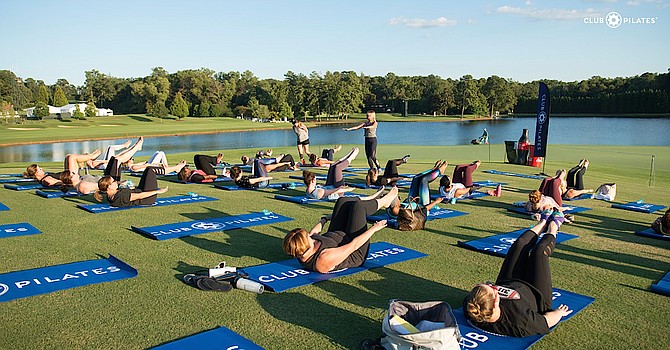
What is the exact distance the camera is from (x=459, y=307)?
552 centimetres

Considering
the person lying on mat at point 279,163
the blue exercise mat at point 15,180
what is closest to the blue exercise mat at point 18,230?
the blue exercise mat at point 15,180

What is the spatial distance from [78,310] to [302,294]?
7.61 ft

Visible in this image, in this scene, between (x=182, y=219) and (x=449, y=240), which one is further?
(x=182, y=219)

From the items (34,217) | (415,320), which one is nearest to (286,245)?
(415,320)

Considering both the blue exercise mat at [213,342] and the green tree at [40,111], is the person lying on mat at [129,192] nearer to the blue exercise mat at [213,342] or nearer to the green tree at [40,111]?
the blue exercise mat at [213,342]

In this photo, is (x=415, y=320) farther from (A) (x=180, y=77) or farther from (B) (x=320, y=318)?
(A) (x=180, y=77)

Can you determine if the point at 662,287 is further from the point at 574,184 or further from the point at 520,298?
the point at 574,184

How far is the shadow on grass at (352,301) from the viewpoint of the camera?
4879 millimetres

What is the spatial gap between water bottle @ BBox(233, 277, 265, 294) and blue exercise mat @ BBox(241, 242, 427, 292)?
5.8 inches

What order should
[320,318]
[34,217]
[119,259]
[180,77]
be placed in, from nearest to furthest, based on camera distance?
[320,318] → [119,259] → [34,217] → [180,77]

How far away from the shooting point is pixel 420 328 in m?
4.30

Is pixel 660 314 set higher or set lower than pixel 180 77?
lower

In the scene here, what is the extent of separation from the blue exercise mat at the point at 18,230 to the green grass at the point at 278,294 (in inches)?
7.0

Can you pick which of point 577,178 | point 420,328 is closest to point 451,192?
point 577,178
